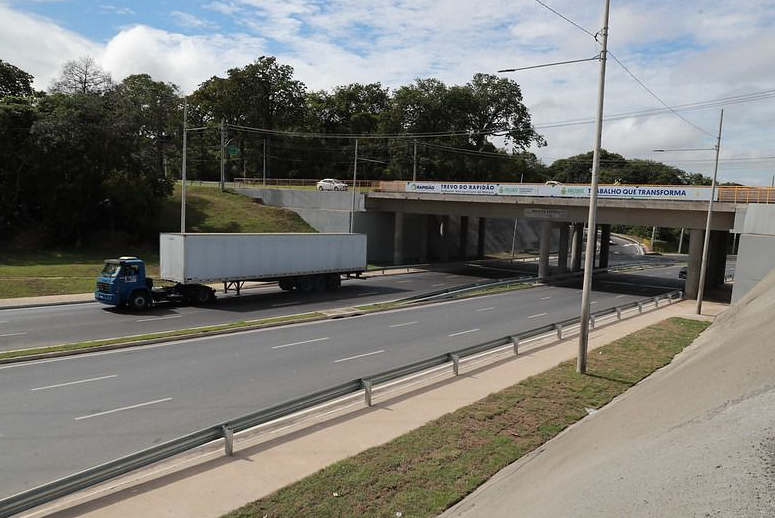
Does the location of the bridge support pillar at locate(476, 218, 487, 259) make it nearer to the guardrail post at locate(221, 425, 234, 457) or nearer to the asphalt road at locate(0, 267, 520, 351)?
the asphalt road at locate(0, 267, 520, 351)

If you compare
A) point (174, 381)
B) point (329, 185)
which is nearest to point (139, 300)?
point (174, 381)

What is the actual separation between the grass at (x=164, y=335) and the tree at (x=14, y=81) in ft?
175

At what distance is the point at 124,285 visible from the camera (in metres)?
24.4

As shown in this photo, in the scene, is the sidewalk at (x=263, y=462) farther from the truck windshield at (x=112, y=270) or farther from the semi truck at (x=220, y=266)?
the truck windshield at (x=112, y=270)

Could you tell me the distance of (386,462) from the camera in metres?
8.84

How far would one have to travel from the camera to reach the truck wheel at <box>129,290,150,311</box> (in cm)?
2469

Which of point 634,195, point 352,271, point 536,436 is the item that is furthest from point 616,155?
point 536,436

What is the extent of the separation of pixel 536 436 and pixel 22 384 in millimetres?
12413

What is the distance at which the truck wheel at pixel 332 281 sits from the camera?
33.4 meters

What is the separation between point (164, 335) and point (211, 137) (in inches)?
2909

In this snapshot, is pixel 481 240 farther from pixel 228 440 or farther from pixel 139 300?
pixel 228 440

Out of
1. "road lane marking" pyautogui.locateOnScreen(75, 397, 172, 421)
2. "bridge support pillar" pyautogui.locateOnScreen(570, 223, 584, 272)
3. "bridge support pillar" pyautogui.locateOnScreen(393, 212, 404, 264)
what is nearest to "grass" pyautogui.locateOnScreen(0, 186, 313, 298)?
"bridge support pillar" pyautogui.locateOnScreen(393, 212, 404, 264)

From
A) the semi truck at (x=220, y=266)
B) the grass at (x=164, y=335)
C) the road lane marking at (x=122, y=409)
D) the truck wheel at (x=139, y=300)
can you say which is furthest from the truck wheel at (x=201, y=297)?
the road lane marking at (x=122, y=409)

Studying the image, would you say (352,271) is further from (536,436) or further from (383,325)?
(536,436)
